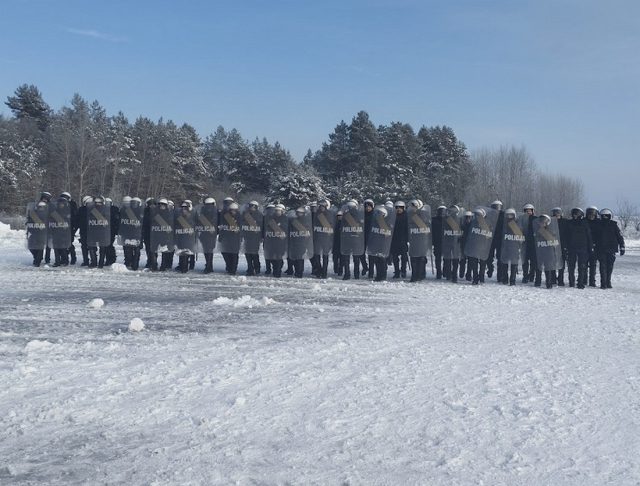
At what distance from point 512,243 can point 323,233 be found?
4594 millimetres

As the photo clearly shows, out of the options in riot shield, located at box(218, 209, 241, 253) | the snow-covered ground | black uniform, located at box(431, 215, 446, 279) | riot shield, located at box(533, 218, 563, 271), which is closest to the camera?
the snow-covered ground

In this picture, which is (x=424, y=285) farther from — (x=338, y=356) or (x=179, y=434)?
(x=179, y=434)

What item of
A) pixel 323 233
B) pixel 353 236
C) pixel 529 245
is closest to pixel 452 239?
pixel 529 245

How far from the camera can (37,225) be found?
16344mm

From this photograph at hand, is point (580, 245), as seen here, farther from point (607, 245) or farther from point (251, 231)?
point (251, 231)

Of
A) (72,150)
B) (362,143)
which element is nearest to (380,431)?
(362,143)

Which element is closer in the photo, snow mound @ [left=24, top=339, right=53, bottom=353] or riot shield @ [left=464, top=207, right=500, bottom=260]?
snow mound @ [left=24, top=339, right=53, bottom=353]

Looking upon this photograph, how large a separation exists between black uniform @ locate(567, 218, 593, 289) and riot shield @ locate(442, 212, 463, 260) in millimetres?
2638

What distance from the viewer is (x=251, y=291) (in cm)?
1276

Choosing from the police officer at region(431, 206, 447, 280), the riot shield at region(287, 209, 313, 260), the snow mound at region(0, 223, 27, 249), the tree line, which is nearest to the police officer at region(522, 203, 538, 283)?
the police officer at region(431, 206, 447, 280)

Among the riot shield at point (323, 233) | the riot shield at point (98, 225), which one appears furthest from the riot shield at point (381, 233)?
the riot shield at point (98, 225)

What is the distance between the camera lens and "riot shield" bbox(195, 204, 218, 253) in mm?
15711

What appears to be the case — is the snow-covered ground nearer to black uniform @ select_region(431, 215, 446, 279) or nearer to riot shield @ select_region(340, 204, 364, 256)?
riot shield @ select_region(340, 204, 364, 256)

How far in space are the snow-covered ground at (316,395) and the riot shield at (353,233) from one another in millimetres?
4650
